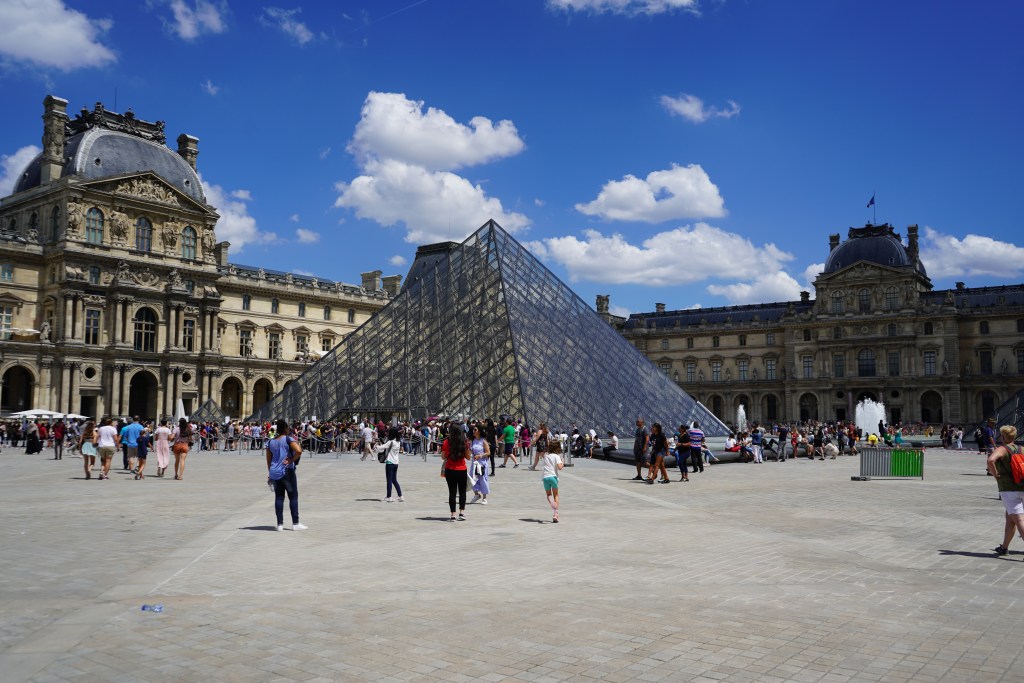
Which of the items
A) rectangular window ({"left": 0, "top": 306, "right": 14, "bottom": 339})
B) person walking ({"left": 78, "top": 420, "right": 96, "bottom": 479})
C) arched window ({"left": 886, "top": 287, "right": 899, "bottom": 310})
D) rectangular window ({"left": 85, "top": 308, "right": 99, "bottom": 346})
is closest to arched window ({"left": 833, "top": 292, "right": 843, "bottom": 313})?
arched window ({"left": 886, "top": 287, "right": 899, "bottom": 310})

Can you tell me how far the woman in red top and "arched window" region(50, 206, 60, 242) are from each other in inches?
1578

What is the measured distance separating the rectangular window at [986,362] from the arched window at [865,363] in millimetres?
7383

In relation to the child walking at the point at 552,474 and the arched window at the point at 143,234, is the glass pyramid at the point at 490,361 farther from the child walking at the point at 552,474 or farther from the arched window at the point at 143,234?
the arched window at the point at 143,234

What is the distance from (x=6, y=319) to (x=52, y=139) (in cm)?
1012

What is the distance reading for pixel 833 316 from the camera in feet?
218

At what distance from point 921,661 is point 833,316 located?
6588 centimetres

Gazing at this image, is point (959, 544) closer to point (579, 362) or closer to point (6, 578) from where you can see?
point (6, 578)

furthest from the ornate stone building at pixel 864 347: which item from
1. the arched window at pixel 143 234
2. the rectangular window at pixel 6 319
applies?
the rectangular window at pixel 6 319

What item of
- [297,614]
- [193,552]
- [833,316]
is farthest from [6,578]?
[833,316]

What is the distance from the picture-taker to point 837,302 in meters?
66.6

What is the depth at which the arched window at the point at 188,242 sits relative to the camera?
48.0 meters

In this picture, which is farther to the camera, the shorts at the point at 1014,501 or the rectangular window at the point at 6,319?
the rectangular window at the point at 6,319

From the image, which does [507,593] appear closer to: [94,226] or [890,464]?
[890,464]

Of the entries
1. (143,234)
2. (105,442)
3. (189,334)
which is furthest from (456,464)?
(189,334)
